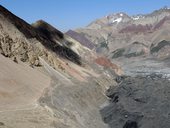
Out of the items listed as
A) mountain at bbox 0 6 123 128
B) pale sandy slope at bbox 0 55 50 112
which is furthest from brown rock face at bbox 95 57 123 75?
pale sandy slope at bbox 0 55 50 112

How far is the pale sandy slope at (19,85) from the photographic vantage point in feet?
90.8

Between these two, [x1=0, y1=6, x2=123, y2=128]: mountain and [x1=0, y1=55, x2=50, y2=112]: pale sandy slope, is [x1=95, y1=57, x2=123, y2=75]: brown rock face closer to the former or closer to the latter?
[x1=0, y1=6, x2=123, y2=128]: mountain

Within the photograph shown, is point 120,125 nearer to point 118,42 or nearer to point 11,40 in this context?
point 11,40

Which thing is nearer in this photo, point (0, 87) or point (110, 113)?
point (0, 87)

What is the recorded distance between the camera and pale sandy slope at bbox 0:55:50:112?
27.7 m

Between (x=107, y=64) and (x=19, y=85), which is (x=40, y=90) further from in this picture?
(x=107, y=64)

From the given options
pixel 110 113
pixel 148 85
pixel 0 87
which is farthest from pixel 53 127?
pixel 148 85

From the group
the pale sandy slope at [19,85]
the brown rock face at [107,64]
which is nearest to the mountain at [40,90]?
the pale sandy slope at [19,85]

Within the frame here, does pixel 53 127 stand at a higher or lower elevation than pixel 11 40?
lower

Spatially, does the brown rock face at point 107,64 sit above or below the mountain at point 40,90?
below

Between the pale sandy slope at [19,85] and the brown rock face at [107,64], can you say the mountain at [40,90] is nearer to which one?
the pale sandy slope at [19,85]

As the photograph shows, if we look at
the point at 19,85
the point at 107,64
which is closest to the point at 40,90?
the point at 19,85

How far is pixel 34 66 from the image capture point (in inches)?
1551

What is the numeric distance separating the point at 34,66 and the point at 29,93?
28.7 ft
